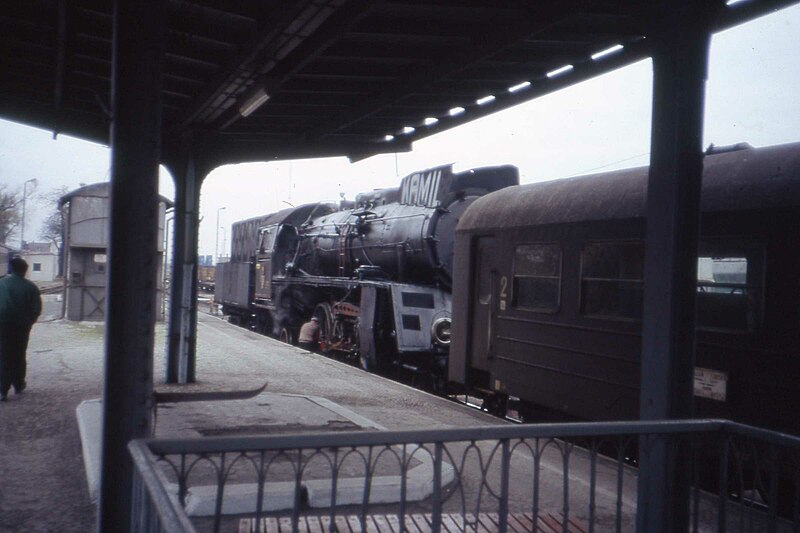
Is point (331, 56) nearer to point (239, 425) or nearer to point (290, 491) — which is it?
point (290, 491)

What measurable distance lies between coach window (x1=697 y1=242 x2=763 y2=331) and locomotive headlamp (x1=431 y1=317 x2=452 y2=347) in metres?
6.01

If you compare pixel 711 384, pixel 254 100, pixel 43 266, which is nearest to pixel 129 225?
pixel 254 100

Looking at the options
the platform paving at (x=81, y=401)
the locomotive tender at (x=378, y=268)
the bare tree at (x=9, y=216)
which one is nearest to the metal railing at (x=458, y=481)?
the platform paving at (x=81, y=401)

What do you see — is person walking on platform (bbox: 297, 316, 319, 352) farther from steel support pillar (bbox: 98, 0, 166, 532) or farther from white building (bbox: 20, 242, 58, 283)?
white building (bbox: 20, 242, 58, 283)

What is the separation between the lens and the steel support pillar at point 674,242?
4.41 m

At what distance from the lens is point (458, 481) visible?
3572mm

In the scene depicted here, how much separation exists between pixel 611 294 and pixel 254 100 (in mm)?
4071

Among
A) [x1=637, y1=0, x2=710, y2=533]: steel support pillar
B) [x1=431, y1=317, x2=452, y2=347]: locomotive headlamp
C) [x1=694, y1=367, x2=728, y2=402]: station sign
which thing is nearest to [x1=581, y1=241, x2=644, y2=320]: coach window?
[x1=694, y1=367, x2=728, y2=402]: station sign

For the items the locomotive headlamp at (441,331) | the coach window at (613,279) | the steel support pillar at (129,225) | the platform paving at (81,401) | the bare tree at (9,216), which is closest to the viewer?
the steel support pillar at (129,225)

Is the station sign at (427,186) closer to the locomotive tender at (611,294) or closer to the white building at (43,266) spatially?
the locomotive tender at (611,294)

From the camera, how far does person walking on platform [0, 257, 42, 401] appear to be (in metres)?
8.90

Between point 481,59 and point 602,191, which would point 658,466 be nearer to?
point 481,59

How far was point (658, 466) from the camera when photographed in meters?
4.22

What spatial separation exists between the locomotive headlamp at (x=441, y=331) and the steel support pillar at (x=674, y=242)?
781 cm
